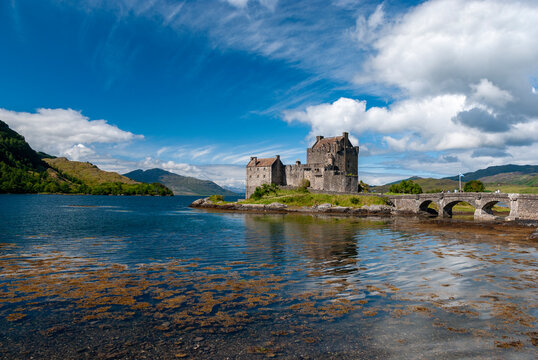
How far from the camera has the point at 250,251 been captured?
26.0 metres

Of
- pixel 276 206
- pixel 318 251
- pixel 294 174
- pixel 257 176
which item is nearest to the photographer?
pixel 318 251

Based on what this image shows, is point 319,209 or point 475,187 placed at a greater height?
point 475,187

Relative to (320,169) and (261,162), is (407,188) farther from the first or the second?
(261,162)

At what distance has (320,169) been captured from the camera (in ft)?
316

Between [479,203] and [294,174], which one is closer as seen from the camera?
[479,203]

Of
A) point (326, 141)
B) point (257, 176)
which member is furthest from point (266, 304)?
point (257, 176)

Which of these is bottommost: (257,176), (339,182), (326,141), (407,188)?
(407,188)

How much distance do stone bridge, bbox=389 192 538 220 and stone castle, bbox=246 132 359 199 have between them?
16.7 meters

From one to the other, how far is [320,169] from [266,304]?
85.4m

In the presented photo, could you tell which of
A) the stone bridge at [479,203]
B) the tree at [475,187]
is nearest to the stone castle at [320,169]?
the stone bridge at [479,203]

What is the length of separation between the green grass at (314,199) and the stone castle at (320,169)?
551 centimetres

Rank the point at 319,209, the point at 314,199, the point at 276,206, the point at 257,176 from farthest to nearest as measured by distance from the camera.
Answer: the point at 257,176, the point at 314,199, the point at 276,206, the point at 319,209

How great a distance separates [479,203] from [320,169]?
42.9 metres

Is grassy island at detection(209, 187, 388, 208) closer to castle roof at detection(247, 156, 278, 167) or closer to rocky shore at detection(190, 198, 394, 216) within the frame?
rocky shore at detection(190, 198, 394, 216)
